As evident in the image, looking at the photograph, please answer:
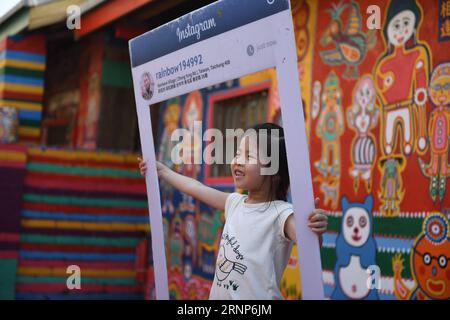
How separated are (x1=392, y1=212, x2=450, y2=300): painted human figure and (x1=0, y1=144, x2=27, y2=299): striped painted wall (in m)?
4.46

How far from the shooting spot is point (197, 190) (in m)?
3.33

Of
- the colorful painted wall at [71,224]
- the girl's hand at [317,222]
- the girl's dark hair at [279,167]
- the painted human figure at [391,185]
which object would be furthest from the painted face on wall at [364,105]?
the colorful painted wall at [71,224]

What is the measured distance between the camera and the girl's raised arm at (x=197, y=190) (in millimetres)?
3223

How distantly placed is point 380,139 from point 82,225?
410 centimetres

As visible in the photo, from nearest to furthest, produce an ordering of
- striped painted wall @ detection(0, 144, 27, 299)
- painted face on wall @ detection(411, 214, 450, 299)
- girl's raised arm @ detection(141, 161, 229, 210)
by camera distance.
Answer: girl's raised arm @ detection(141, 161, 229, 210), painted face on wall @ detection(411, 214, 450, 299), striped painted wall @ detection(0, 144, 27, 299)

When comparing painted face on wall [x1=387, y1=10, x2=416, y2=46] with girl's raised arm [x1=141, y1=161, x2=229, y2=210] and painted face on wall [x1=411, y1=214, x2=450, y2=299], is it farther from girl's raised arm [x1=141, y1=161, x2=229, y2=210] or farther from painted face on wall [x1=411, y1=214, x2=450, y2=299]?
girl's raised arm [x1=141, y1=161, x2=229, y2=210]

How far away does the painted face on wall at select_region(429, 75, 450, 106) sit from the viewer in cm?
399

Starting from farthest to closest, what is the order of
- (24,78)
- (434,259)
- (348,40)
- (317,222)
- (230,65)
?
(24,78), (348,40), (434,259), (230,65), (317,222)

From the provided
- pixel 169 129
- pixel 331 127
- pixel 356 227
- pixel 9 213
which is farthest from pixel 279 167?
pixel 9 213

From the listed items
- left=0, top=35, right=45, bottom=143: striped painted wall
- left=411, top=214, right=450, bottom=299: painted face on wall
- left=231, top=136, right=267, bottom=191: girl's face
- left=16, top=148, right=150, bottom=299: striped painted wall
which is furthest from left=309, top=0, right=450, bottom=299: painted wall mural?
left=0, top=35, right=45, bottom=143: striped painted wall

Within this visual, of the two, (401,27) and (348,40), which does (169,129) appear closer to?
(348,40)

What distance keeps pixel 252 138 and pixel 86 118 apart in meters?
6.27

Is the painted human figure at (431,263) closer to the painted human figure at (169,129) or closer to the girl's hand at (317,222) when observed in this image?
the girl's hand at (317,222)

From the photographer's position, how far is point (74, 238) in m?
7.53
